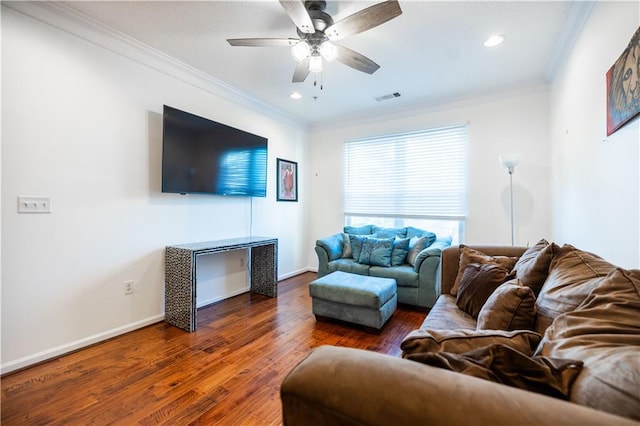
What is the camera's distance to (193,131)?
2.94 m

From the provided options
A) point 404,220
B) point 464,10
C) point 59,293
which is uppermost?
point 464,10

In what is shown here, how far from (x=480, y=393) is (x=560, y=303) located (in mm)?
935

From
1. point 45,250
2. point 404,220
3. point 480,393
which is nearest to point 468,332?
point 480,393

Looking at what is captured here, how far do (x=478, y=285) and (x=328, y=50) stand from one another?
6.58 ft

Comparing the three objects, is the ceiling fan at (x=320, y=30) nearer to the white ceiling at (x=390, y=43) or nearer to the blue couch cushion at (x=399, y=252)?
the white ceiling at (x=390, y=43)

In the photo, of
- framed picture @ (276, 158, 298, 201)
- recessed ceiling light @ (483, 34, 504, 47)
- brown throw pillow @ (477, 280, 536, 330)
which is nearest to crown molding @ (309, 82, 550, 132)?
framed picture @ (276, 158, 298, 201)

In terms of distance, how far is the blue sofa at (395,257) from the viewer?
3111mm

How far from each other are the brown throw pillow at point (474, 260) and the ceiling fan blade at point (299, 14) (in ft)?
6.79

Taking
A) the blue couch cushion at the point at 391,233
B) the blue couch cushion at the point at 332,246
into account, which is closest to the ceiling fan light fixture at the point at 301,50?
the blue couch cushion at the point at 332,246

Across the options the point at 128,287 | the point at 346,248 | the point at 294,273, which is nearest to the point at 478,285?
the point at 346,248

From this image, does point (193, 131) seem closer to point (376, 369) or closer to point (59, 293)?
point (59, 293)

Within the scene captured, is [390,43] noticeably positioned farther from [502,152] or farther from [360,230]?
[360,230]

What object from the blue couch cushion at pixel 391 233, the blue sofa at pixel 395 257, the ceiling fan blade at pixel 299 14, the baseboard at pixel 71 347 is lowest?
the baseboard at pixel 71 347

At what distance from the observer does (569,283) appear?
1.25 meters
